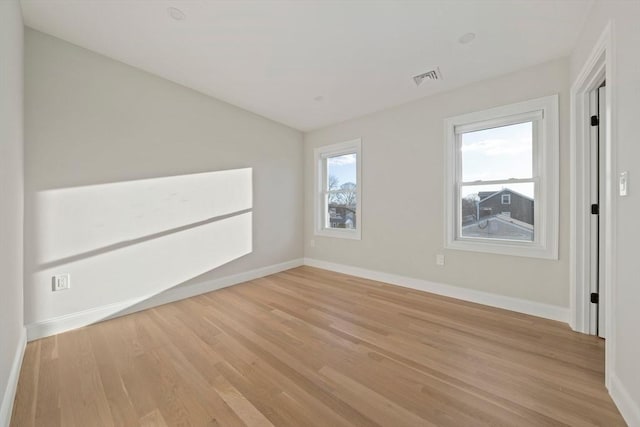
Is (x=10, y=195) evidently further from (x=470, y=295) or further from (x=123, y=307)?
(x=470, y=295)

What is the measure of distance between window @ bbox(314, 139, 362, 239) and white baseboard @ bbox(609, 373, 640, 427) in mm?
2832

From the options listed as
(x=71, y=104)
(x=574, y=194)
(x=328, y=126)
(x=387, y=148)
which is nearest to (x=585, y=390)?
(x=574, y=194)

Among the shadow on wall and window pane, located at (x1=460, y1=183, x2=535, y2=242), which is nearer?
the shadow on wall

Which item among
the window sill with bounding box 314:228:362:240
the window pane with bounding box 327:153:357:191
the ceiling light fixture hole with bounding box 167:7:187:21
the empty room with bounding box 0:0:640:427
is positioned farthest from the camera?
the window pane with bounding box 327:153:357:191

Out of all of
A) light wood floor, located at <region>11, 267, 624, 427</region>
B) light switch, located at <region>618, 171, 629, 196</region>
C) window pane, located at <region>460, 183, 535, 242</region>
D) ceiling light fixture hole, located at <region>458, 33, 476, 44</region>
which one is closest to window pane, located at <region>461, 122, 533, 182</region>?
window pane, located at <region>460, 183, 535, 242</region>

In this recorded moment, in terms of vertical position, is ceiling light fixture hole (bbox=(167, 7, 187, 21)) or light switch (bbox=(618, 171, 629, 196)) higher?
ceiling light fixture hole (bbox=(167, 7, 187, 21))

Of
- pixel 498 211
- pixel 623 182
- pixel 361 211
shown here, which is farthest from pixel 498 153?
pixel 361 211

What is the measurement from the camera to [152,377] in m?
1.70

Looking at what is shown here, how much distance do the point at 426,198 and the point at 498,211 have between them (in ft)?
2.54

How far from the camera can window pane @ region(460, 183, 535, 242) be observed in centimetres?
266

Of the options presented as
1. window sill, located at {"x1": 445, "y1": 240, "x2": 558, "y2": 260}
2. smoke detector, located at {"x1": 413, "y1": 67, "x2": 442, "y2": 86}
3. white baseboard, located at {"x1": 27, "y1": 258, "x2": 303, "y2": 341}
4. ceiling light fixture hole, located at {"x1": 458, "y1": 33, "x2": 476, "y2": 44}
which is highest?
ceiling light fixture hole, located at {"x1": 458, "y1": 33, "x2": 476, "y2": 44}

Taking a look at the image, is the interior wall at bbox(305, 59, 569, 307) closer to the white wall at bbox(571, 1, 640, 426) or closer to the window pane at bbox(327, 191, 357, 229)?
the window pane at bbox(327, 191, 357, 229)

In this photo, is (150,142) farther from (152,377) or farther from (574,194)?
(574,194)

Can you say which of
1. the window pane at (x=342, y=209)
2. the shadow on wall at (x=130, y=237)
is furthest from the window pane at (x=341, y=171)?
the shadow on wall at (x=130, y=237)
